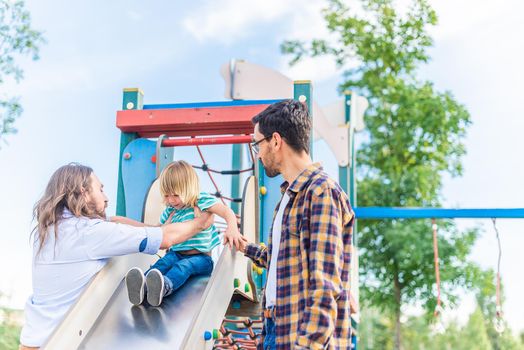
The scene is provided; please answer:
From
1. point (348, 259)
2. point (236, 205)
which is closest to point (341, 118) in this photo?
point (236, 205)

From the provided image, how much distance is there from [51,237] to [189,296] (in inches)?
35.4

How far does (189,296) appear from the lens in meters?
3.77

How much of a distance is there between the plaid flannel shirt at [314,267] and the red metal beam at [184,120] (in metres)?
3.02

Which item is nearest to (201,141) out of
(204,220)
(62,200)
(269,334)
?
(204,220)

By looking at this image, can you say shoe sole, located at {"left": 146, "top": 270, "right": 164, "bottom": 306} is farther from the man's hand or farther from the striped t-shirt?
the striped t-shirt

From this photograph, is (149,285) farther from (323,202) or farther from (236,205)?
(236,205)

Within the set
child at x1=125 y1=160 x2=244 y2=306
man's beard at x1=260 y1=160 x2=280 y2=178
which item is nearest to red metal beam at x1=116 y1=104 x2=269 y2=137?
child at x1=125 y1=160 x2=244 y2=306

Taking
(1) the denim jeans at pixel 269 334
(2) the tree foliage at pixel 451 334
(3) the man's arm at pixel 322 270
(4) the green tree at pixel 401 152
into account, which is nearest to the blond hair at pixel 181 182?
(1) the denim jeans at pixel 269 334

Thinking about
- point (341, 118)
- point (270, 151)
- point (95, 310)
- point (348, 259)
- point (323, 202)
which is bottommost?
point (95, 310)

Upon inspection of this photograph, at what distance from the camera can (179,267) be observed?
3846mm

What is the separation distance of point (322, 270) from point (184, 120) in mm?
3451

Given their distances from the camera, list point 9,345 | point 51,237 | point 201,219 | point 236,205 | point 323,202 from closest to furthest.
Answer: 1. point 323,202
2. point 51,237
3. point 201,219
4. point 236,205
5. point 9,345

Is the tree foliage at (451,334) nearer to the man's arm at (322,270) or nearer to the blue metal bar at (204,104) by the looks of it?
the blue metal bar at (204,104)

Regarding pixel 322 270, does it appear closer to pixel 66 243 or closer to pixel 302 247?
pixel 302 247
